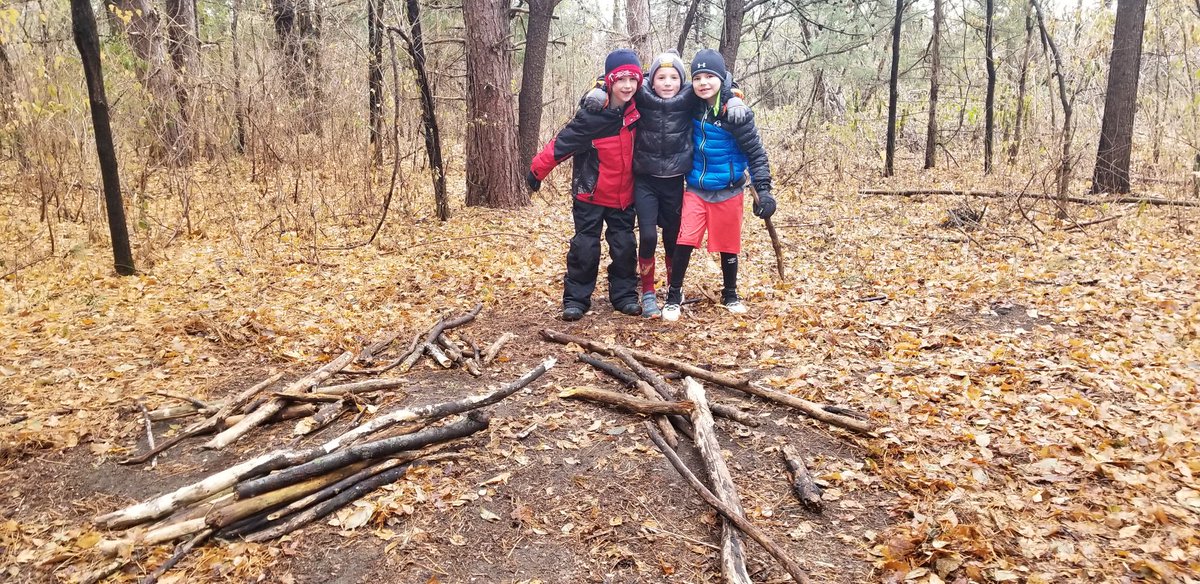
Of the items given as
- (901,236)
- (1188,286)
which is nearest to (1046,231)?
(901,236)

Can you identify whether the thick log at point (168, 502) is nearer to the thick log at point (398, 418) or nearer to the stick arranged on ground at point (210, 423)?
the thick log at point (398, 418)

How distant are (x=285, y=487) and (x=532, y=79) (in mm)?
8006

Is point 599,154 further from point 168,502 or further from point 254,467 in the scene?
point 168,502

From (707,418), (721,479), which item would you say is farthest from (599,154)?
(721,479)

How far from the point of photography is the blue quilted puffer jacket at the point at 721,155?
5156 mm

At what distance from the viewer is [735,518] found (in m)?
2.95

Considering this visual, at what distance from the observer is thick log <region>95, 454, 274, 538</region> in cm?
298

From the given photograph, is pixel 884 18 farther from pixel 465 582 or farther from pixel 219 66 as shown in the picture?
pixel 465 582

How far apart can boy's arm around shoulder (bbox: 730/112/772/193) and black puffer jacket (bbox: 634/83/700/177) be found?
37 cm

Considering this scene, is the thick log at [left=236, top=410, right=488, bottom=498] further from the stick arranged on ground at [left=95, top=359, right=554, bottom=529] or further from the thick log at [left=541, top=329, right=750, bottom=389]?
the thick log at [left=541, top=329, right=750, bottom=389]

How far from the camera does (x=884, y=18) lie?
13.8m

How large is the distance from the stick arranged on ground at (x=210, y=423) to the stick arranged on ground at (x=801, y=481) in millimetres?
3098

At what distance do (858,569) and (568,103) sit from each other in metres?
A: 11.7

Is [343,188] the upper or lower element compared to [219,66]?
lower
